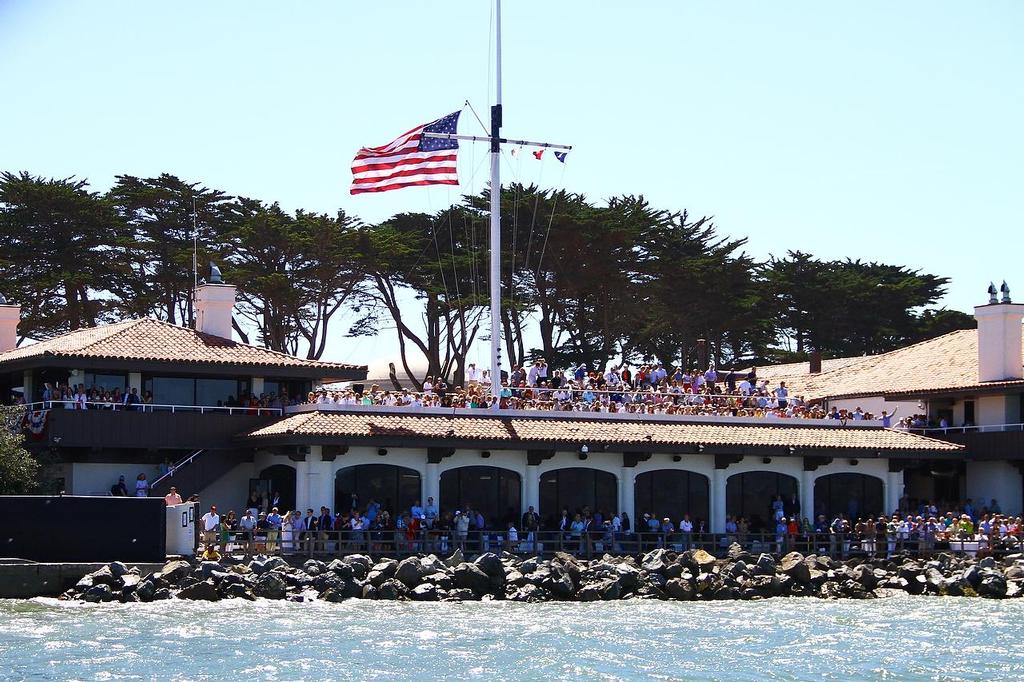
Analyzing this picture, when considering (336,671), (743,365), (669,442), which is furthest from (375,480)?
(743,365)

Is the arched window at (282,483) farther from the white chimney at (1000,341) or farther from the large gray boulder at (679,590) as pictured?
the white chimney at (1000,341)

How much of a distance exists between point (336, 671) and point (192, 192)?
144 ft

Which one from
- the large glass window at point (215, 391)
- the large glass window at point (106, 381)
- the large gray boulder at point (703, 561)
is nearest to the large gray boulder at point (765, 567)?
the large gray boulder at point (703, 561)

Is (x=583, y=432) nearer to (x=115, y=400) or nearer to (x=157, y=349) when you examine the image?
(x=157, y=349)

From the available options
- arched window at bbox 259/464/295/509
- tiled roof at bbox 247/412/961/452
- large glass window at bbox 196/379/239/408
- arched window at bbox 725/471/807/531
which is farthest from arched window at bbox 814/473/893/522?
large glass window at bbox 196/379/239/408

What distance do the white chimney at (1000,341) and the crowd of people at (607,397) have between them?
354 centimetres

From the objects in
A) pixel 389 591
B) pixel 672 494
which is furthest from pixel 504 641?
pixel 672 494

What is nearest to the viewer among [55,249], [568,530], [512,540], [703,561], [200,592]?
[200,592]

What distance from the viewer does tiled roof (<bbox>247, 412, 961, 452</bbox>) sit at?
44031 mm

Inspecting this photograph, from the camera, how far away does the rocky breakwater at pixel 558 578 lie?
37094 millimetres

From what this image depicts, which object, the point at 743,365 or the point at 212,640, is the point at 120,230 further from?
the point at 212,640

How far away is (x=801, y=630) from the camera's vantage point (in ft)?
112

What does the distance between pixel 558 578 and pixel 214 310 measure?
16309 mm

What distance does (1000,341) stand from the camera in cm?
5241
